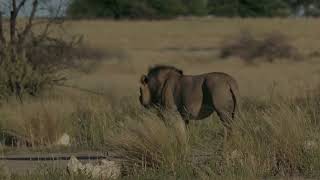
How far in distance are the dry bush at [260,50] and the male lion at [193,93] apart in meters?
33.8

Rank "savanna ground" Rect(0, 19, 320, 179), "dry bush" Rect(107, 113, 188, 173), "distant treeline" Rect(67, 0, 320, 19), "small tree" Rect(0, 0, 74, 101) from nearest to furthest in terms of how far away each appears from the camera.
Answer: "savanna ground" Rect(0, 19, 320, 179)
"dry bush" Rect(107, 113, 188, 173)
"small tree" Rect(0, 0, 74, 101)
"distant treeline" Rect(67, 0, 320, 19)

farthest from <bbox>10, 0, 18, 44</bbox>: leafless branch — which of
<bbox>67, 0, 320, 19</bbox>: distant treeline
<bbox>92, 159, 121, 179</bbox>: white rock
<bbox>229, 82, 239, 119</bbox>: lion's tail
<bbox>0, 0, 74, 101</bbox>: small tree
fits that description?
<bbox>67, 0, 320, 19</bbox>: distant treeline

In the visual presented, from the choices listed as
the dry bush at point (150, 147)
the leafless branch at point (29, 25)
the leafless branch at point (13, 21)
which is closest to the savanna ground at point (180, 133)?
the dry bush at point (150, 147)

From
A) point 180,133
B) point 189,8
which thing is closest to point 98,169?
point 180,133

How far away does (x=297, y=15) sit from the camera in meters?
106

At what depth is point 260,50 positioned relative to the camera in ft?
173

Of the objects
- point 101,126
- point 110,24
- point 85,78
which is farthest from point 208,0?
point 101,126

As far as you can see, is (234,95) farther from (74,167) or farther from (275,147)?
(74,167)

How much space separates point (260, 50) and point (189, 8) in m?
54.7

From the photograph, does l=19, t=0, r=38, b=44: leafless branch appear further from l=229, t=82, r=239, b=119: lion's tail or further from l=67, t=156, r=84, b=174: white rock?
l=67, t=156, r=84, b=174: white rock

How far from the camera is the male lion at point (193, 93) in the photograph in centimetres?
1518

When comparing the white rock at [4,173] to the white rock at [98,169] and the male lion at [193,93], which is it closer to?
the white rock at [98,169]

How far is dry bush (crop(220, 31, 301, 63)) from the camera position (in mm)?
51562

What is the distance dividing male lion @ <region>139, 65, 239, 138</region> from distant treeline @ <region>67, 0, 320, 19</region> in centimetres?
7480
